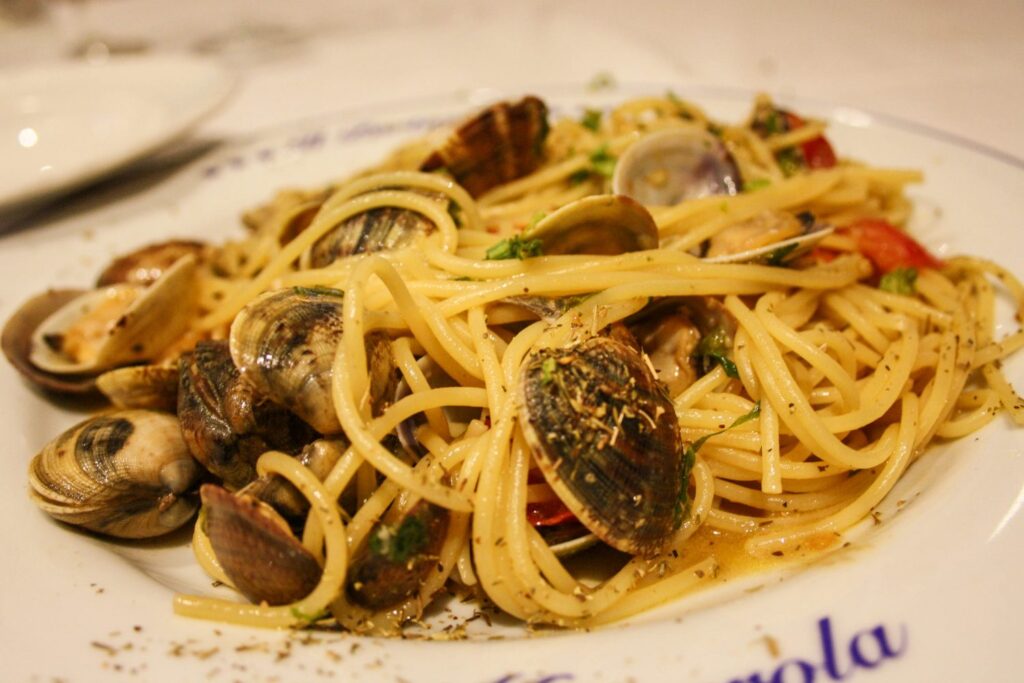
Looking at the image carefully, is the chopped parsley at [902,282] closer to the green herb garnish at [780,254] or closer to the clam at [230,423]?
the green herb garnish at [780,254]

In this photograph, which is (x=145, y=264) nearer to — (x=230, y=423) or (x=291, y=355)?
(x=230, y=423)

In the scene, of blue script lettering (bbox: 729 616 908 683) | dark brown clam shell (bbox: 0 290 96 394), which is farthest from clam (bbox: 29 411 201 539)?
blue script lettering (bbox: 729 616 908 683)

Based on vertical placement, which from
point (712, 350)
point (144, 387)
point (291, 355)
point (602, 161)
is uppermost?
point (602, 161)

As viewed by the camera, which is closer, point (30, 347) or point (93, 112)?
point (30, 347)

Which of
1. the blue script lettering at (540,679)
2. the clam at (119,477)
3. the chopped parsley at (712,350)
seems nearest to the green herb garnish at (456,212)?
the chopped parsley at (712,350)

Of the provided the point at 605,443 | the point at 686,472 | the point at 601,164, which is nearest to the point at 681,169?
the point at 601,164

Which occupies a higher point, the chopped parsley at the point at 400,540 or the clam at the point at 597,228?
the clam at the point at 597,228

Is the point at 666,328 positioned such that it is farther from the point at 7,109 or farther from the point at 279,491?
the point at 7,109
